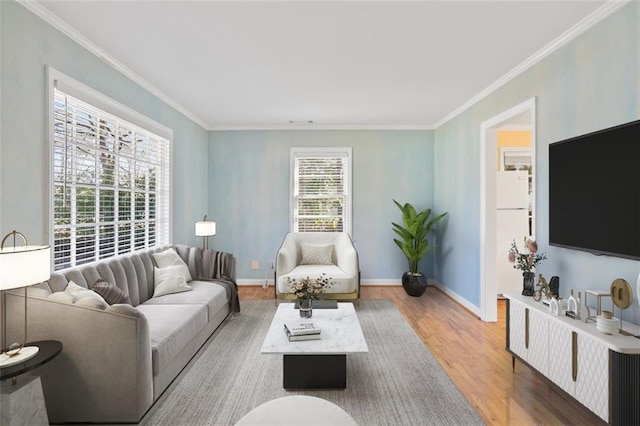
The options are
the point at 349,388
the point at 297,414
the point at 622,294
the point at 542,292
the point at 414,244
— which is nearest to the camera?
the point at 297,414

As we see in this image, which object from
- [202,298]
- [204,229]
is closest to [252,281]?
[204,229]

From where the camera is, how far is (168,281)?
350 centimetres

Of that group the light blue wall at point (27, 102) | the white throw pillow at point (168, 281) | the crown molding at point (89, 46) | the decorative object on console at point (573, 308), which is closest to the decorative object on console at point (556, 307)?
the decorative object on console at point (573, 308)

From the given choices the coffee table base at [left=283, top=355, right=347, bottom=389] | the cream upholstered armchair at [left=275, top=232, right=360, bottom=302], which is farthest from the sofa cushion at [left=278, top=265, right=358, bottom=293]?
the coffee table base at [left=283, top=355, right=347, bottom=389]

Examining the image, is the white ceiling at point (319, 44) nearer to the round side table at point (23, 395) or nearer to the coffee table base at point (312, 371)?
the round side table at point (23, 395)

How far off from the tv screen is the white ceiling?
92 cm

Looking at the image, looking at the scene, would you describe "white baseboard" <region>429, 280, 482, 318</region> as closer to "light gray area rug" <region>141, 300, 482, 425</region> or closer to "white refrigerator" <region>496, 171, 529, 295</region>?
"white refrigerator" <region>496, 171, 529, 295</region>

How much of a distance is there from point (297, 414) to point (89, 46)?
3.13 m

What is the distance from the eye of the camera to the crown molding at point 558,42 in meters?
2.23

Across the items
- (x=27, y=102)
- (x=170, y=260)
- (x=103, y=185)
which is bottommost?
(x=170, y=260)

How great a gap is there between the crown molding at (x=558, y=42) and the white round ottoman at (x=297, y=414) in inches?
116

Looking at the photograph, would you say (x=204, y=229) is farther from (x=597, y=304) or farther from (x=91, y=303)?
(x=597, y=304)

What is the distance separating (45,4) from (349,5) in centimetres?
201

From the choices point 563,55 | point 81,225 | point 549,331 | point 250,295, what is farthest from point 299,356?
point 563,55
